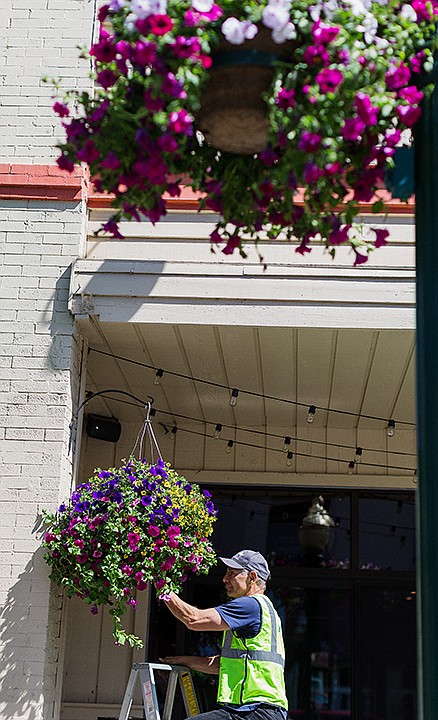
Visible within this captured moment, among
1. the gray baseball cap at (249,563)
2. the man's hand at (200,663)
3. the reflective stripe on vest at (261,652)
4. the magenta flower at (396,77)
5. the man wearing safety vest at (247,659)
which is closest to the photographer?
the magenta flower at (396,77)

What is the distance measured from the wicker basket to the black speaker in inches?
220

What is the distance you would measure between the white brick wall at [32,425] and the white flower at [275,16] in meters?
4.09

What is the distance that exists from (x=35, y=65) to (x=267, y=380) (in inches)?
107

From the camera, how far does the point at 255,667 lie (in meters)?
4.94

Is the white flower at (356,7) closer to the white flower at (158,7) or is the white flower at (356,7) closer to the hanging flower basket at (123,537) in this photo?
the white flower at (158,7)

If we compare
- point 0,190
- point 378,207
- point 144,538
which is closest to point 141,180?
point 378,207

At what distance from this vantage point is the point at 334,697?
7.86 metres

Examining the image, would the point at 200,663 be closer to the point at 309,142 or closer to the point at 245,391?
the point at 245,391

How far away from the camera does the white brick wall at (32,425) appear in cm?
562

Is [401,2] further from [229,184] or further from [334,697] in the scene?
[334,697]

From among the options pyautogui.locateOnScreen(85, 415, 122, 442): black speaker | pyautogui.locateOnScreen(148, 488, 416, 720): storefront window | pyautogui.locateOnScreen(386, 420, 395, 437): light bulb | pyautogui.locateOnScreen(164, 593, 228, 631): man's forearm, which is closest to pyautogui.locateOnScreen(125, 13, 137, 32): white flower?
pyautogui.locateOnScreen(164, 593, 228, 631): man's forearm

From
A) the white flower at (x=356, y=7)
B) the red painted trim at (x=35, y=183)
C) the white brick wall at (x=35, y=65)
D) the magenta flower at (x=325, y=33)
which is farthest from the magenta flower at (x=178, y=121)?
the white brick wall at (x=35, y=65)

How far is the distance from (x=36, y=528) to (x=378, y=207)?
157 inches

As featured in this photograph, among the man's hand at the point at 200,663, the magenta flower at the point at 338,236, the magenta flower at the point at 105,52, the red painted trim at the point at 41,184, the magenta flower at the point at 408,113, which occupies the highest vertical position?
the red painted trim at the point at 41,184
